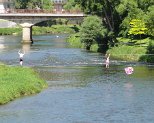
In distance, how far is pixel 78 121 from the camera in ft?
128

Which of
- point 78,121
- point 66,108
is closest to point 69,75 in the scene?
point 66,108

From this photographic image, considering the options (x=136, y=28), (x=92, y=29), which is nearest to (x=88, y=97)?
(x=136, y=28)

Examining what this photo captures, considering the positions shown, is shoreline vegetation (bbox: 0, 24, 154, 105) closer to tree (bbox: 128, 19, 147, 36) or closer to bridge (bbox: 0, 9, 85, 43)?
tree (bbox: 128, 19, 147, 36)

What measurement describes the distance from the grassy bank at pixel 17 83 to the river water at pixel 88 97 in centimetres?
83

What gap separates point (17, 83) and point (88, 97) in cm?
640

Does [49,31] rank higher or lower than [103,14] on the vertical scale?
lower

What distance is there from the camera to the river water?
133 ft

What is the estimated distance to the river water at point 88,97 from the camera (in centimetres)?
4050

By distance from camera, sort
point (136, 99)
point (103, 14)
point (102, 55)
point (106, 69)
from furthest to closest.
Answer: point (103, 14)
point (102, 55)
point (106, 69)
point (136, 99)

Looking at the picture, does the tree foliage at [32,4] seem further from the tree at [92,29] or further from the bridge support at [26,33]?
the tree at [92,29]

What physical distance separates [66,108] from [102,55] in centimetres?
4619

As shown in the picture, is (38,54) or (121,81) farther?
(38,54)

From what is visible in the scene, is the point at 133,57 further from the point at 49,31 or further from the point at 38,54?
the point at 49,31

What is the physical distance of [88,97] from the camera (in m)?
48.6
